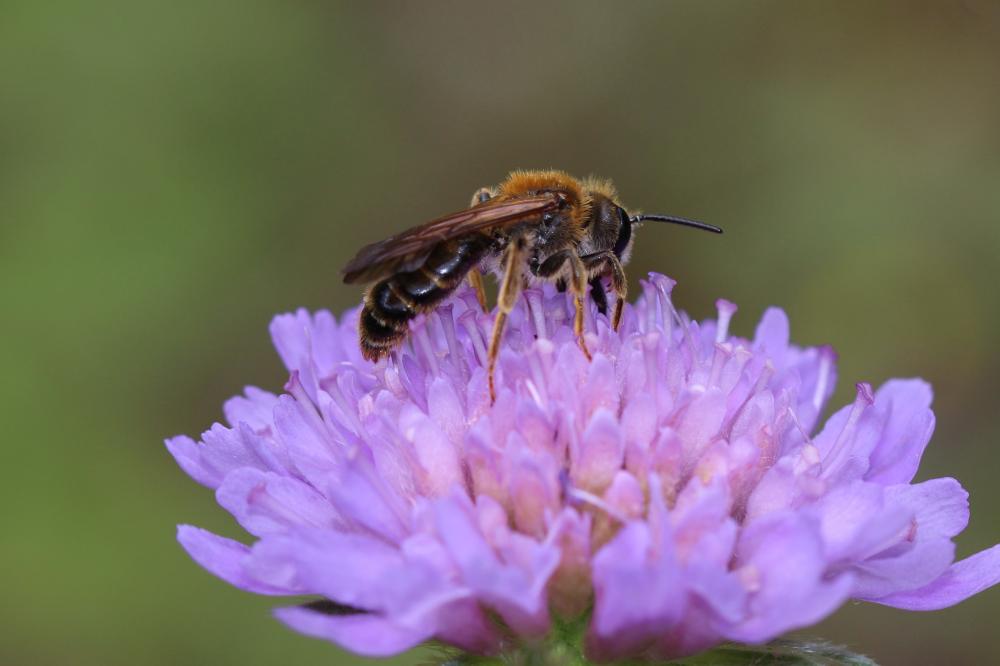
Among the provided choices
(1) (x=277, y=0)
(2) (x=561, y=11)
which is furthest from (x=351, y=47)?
(2) (x=561, y=11)

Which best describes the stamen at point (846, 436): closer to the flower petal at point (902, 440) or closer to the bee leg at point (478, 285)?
the flower petal at point (902, 440)

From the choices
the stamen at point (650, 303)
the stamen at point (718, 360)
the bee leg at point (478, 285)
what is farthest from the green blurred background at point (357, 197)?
the stamen at point (718, 360)

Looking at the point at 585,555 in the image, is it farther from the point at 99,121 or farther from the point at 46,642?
the point at 99,121

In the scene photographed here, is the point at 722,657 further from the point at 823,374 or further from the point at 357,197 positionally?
the point at 357,197

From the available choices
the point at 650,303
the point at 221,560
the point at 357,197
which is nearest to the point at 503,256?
the point at 650,303

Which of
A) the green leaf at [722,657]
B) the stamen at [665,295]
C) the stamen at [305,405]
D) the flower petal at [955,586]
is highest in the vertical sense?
the stamen at [665,295]

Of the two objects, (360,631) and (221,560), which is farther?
(221,560)
